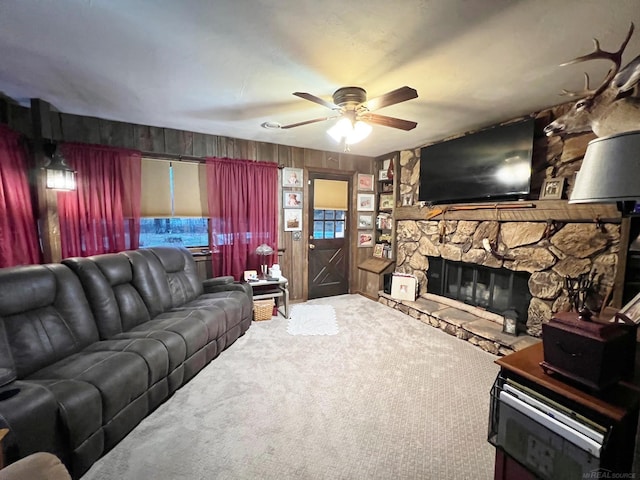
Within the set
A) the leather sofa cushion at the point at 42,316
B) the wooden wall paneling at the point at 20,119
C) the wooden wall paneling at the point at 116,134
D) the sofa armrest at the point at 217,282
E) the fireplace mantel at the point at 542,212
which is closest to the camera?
the leather sofa cushion at the point at 42,316

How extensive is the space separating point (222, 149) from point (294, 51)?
2296 millimetres

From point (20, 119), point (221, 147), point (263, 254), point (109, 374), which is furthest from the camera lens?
point (263, 254)

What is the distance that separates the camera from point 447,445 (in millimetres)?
1661

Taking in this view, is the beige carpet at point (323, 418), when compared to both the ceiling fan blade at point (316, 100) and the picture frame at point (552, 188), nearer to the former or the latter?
the picture frame at point (552, 188)

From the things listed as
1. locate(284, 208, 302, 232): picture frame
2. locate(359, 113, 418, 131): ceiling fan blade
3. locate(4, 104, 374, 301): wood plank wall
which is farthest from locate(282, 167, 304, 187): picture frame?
locate(359, 113, 418, 131): ceiling fan blade

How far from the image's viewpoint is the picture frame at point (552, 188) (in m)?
2.58

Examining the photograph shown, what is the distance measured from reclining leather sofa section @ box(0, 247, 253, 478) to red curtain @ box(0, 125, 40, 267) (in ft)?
2.71

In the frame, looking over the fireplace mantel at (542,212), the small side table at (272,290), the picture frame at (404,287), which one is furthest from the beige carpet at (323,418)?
the fireplace mantel at (542,212)

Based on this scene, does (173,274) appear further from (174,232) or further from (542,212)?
(542,212)

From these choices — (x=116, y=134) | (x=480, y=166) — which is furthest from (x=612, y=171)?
(x=116, y=134)

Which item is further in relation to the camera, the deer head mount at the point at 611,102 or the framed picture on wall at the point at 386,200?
the framed picture on wall at the point at 386,200

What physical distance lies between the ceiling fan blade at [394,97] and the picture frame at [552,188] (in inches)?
76.0

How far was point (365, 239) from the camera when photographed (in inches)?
193

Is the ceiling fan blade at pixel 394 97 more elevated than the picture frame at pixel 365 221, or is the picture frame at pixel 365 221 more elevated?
the ceiling fan blade at pixel 394 97
